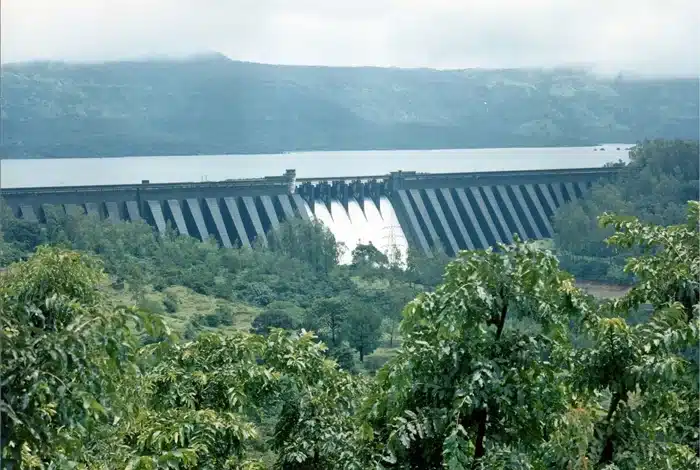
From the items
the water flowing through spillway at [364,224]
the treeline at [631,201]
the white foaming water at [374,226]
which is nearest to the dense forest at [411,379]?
the treeline at [631,201]

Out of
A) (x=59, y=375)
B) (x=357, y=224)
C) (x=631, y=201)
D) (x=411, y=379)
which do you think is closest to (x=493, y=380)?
(x=411, y=379)

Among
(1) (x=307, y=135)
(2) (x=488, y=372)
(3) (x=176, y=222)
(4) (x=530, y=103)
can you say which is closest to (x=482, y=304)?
(2) (x=488, y=372)

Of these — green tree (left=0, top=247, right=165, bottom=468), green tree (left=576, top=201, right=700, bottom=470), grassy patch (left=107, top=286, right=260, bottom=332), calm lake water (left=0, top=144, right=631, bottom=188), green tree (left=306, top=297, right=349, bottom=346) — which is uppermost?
calm lake water (left=0, top=144, right=631, bottom=188)

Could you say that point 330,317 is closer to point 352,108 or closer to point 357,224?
point 357,224

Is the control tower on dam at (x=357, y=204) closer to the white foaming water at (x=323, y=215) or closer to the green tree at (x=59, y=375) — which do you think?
the white foaming water at (x=323, y=215)

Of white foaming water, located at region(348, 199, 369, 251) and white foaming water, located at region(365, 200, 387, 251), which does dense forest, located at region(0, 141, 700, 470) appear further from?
white foaming water, located at region(365, 200, 387, 251)

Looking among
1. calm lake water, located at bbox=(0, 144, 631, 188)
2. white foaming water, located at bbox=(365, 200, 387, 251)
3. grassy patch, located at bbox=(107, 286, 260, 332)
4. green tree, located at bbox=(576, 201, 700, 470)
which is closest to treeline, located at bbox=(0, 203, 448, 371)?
grassy patch, located at bbox=(107, 286, 260, 332)

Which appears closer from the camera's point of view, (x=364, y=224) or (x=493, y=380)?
(x=493, y=380)
